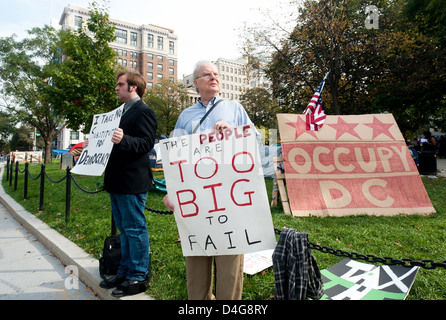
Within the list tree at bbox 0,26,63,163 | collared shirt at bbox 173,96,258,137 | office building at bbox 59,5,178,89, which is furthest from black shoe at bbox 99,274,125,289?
office building at bbox 59,5,178,89

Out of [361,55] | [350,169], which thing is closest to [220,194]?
[350,169]

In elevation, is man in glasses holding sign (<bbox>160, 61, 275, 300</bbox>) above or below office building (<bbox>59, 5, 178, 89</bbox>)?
below

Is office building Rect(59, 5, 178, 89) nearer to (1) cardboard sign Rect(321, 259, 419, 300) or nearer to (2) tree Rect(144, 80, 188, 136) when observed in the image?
(2) tree Rect(144, 80, 188, 136)

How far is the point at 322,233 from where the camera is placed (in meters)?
4.38

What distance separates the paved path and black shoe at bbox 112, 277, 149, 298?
483mm

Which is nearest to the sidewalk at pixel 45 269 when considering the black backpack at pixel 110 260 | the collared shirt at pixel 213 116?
the black backpack at pixel 110 260

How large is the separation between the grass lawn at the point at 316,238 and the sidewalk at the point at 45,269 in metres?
0.22

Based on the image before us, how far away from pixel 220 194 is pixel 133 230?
3.77 ft

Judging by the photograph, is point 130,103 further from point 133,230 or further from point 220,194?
point 220,194

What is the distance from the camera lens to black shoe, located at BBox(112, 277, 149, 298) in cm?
259
